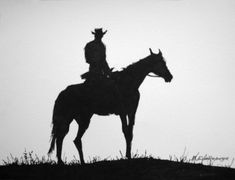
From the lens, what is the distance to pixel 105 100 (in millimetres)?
16078

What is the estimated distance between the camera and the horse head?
16.6 meters

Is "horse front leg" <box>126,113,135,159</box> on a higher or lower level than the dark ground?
higher

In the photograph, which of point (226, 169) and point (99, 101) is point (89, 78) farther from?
point (226, 169)

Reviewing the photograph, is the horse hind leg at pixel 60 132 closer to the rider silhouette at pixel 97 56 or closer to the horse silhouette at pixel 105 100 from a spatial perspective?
the horse silhouette at pixel 105 100

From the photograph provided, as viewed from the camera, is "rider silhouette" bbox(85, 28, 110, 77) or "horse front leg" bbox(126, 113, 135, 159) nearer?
"horse front leg" bbox(126, 113, 135, 159)

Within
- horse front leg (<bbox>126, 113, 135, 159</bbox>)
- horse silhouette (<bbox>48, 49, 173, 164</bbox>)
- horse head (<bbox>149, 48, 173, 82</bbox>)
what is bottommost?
horse front leg (<bbox>126, 113, 135, 159</bbox>)

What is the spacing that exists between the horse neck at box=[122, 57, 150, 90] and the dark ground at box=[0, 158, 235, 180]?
330 cm

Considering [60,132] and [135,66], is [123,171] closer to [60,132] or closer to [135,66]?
[60,132]

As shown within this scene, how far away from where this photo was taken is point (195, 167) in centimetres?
1334

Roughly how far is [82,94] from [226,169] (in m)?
5.52

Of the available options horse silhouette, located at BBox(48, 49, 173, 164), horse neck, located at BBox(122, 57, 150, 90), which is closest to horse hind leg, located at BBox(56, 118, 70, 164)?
horse silhouette, located at BBox(48, 49, 173, 164)

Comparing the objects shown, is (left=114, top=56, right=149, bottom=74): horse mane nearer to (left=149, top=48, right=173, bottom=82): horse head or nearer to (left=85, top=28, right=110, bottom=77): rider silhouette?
(left=149, top=48, right=173, bottom=82): horse head

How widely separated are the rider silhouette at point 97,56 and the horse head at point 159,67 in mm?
1805

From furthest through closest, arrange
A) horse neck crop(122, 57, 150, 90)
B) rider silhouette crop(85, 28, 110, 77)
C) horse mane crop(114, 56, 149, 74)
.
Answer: horse mane crop(114, 56, 149, 74) → horse neck crop(122, 57, 150, 90) → rider silhouette crop(85, 28, 110, 77)
